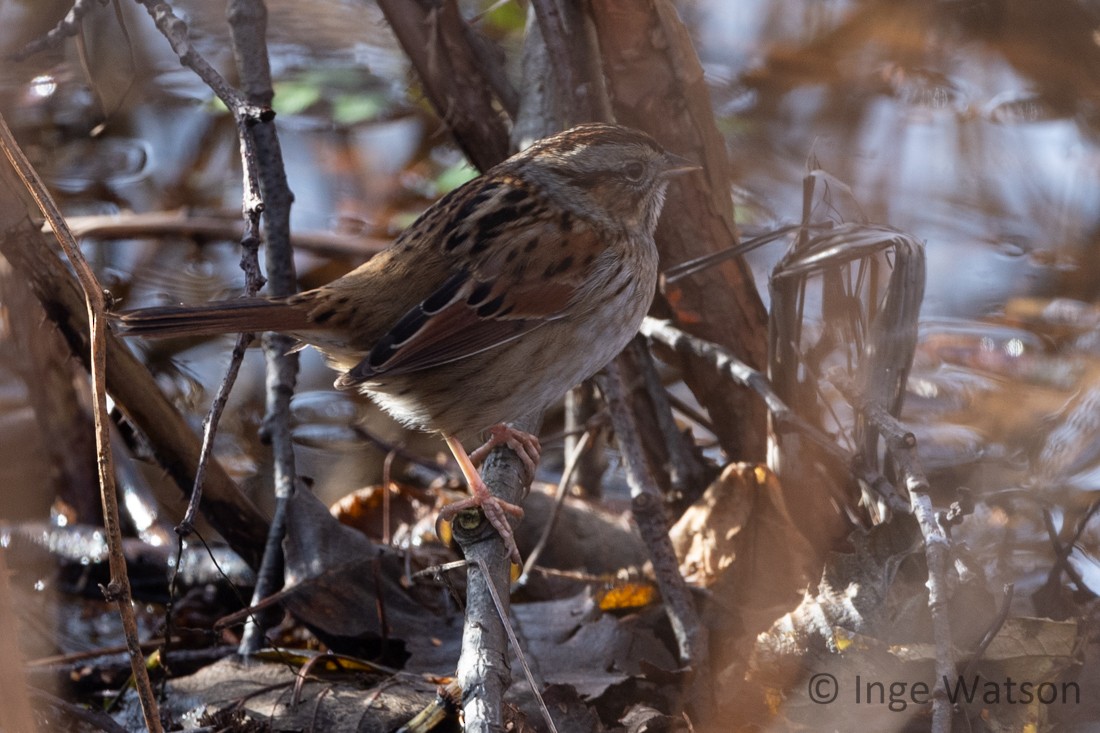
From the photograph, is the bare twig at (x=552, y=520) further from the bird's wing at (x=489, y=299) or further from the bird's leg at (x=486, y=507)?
the bird's wing at (x=489, y=299)

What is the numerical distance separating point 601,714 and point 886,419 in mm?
1130

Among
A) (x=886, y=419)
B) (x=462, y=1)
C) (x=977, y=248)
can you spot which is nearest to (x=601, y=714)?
(x=886, y=419)

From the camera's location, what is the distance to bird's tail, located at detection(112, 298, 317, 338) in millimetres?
2818

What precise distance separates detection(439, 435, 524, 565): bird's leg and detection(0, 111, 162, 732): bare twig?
0.93 m

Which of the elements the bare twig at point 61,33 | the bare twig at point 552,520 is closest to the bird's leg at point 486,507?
the bare twig at point 552,520

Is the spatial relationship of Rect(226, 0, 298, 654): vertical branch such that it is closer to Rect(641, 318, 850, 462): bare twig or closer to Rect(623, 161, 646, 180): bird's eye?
Rect(623, 161, 646, 180): bird's eye

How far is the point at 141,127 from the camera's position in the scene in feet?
23.8

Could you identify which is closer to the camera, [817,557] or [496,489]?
[496,489]

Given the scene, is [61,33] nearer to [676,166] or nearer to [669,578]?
[676,166]

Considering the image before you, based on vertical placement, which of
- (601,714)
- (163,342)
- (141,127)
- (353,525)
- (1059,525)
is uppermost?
(141,127)

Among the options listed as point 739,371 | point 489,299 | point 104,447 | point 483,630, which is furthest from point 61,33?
point 739,371

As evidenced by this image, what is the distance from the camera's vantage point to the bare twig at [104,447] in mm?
2104

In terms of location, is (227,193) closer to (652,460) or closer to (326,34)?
(326,34)

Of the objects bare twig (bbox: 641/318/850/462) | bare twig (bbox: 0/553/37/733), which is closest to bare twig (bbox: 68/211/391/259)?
bare twig (bbox: 641/318/850/462)
